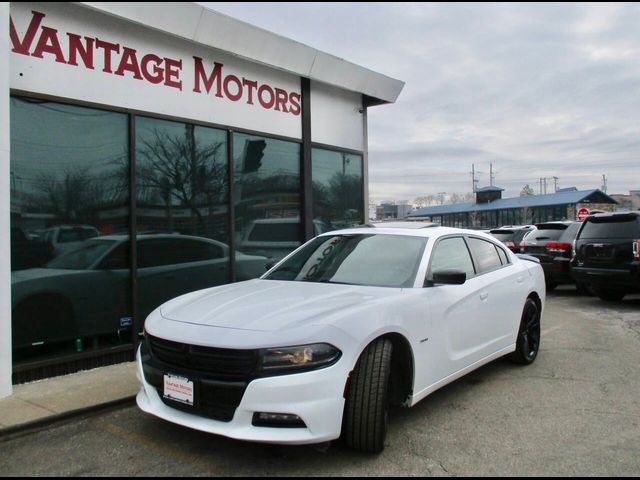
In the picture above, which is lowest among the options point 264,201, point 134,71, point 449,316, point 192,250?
point 449,316

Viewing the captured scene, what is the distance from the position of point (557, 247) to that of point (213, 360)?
408 inches

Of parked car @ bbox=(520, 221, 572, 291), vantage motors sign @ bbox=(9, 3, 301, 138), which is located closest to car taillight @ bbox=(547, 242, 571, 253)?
parked car @ bbox=(520, 221, 572, 291)

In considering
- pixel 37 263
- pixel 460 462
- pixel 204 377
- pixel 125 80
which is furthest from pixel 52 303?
pixel 460 462

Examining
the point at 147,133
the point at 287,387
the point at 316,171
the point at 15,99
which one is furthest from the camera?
the point at 316,171

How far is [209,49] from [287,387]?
524 cm

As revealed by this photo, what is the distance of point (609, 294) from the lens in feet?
35.6

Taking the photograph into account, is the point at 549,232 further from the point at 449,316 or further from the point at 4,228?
the point at 4,228

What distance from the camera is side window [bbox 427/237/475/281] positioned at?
4.55 m

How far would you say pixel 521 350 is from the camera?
18.6 ft

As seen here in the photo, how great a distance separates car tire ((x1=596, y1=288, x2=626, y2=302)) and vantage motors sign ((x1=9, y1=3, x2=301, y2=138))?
289 inches

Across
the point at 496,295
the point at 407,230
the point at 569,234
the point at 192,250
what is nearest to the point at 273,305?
the point at 407,230

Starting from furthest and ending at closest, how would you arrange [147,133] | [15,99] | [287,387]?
[147,133] → [15,99] → [287,387]

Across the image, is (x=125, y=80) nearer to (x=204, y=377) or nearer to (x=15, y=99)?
(x=15, y=99)

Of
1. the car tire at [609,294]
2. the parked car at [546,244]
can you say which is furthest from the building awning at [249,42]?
the car tire at [609,294]
